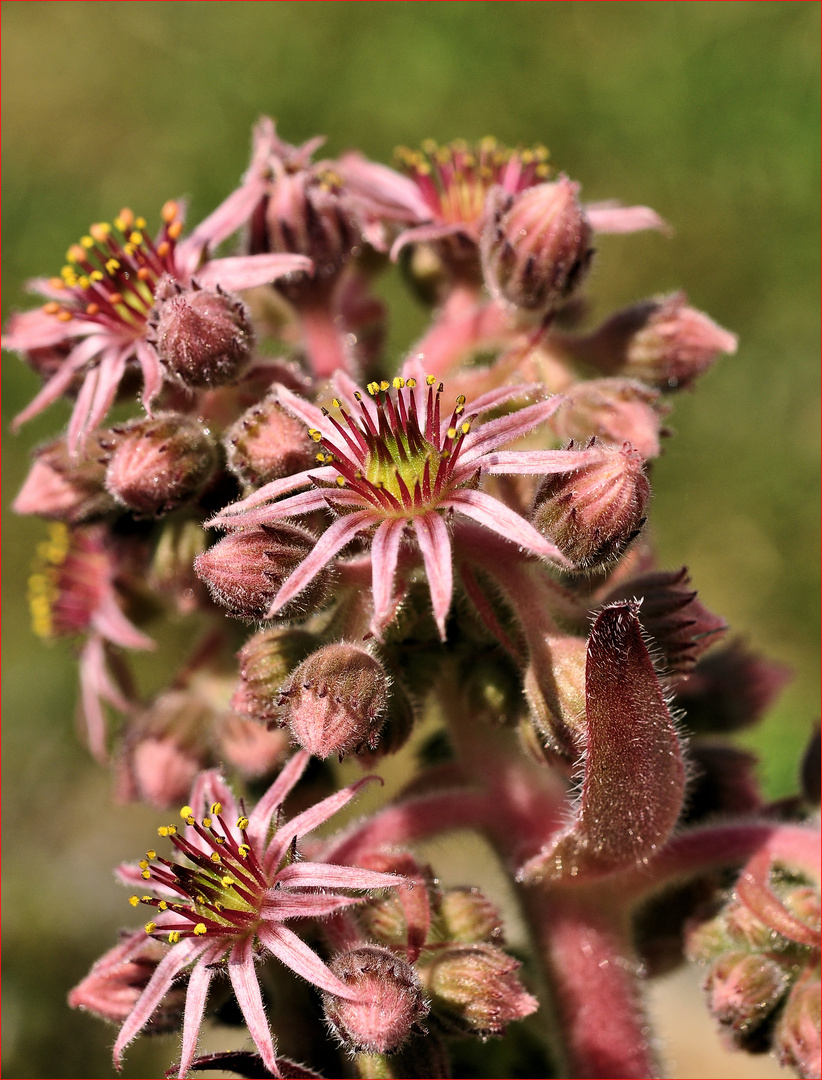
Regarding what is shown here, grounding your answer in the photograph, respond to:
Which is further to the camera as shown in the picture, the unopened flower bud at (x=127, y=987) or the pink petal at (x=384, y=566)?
the unopened flower bud at (x=127, y=987)

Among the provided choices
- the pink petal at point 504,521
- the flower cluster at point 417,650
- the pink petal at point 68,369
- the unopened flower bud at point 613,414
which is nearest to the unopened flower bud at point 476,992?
the flower cluster at point 417,650

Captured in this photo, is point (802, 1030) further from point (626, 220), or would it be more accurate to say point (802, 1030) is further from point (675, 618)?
point (626, 220)

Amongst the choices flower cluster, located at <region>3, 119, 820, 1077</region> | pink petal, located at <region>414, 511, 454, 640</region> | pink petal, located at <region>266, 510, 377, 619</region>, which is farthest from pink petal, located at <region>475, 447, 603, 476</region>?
pink petal, located at <region>266, 510, 377, 619</region>

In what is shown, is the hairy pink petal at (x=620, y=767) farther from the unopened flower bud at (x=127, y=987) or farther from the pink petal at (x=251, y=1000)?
the unopened flower bud at (x=127, y=987)

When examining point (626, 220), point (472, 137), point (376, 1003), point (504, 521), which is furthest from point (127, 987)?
point (472, 137)

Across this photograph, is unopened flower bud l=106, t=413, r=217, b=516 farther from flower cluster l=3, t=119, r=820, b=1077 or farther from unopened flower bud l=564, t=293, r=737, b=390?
unopened flower bud l=564, t=293, r=737, b=390

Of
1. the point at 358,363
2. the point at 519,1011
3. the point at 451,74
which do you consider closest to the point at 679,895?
the point at 519,1011

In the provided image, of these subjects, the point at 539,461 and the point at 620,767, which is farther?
the point at 620,767

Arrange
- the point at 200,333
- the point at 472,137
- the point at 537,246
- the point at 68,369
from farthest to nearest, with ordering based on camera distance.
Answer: the point at 472,137, the point at 68,369, the point at 537,246, the point at 200,333
